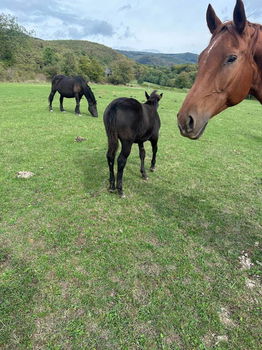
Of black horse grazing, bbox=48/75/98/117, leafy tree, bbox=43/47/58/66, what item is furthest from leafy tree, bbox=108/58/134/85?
black horse grazing, bbox=48/75/98/117

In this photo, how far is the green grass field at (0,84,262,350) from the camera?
221 cm

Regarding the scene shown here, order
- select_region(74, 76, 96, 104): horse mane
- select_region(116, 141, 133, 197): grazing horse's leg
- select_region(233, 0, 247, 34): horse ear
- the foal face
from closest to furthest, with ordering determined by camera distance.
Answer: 1. select_region(233, 0, 247, 34): horse ear
2. select_region(116, 141, 133, 197): grazing horse's leg
3. select_region(74, 76, 96, 104): horse mane
4. the foal face

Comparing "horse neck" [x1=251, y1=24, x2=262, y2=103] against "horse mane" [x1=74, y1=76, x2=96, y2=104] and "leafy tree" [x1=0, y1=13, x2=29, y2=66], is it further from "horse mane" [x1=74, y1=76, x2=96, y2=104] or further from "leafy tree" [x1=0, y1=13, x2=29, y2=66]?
"leafy tree" [x1=0, y1=13, x2=29, y2=66]

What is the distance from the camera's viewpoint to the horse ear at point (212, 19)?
209 centimetres

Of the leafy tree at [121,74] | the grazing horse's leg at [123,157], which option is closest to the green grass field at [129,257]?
the grazing horse's leg at [123,157]

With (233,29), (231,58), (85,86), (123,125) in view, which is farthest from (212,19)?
(85,86)

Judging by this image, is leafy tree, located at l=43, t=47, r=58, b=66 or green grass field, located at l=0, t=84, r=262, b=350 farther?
leafy tree, located at l=43, t=47, r=58, b=66

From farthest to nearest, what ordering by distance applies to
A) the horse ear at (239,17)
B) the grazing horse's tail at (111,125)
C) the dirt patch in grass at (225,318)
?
the grazing horse's tail at (111,125)
the dirt patch in grass at (225,318)
the horse ear at (239,17)

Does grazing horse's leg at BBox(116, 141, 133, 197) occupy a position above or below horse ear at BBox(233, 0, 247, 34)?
below

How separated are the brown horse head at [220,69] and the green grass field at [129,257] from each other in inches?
75.6

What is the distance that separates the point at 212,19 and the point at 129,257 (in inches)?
117

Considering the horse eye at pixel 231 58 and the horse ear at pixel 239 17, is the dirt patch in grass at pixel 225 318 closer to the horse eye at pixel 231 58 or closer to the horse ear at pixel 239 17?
the horse eye at pixel 231 58

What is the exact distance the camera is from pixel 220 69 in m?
2.00

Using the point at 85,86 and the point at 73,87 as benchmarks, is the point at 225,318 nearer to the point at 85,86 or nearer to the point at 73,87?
the point at 85,86
